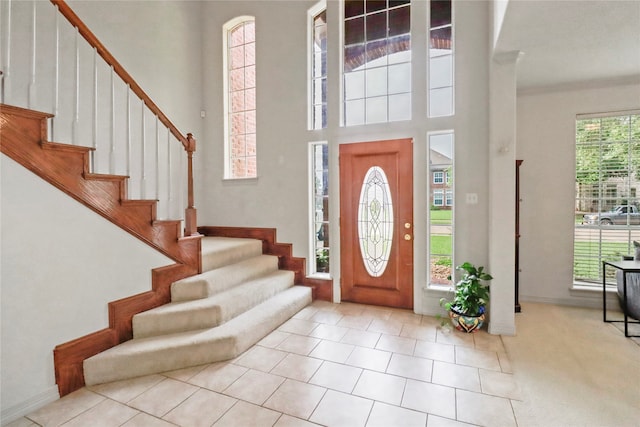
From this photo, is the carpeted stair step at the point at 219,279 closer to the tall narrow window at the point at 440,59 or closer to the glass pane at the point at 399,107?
the glass pane at the point at 399,107

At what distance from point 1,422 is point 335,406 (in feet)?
6.80

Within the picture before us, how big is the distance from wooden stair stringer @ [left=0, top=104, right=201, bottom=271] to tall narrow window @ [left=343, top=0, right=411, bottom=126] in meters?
2.60

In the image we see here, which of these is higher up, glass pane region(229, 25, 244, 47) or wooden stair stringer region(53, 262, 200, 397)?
glass pane region(229, 25, 244, 47)

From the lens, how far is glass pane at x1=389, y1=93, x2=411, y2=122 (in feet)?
12.1

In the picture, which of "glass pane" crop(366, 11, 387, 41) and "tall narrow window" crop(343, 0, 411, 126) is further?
"glass pane" crop(366, 11, 387, 41)

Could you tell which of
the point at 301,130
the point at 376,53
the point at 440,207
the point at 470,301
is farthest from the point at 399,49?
the point at 470,301

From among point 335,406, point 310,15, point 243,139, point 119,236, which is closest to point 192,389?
point 335,406

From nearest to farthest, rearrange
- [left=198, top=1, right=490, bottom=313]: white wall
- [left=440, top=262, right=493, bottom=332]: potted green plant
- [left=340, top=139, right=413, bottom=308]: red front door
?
[left=440, top=262, right=493, bottom=332]: potted green plant, [left=198, top=1, right=490, bottom=313]: white wall, [left=340, top=139, right=413, bottom=308]: red front door

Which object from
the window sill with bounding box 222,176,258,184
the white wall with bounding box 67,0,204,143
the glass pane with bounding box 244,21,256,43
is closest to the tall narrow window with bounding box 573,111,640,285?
the window sill with bounding box 222,176,258,184

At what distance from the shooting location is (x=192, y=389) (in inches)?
86.4

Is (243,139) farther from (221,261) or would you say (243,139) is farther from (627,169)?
(627,169)

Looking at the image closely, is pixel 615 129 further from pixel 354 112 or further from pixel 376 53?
pixel 354 112

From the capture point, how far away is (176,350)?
8.05ft

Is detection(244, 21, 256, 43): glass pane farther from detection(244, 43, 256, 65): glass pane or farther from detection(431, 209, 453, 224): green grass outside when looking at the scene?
detection(431, 209, 453, 224): green grass outside
